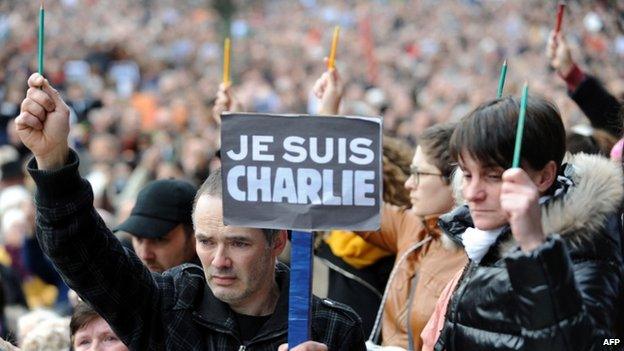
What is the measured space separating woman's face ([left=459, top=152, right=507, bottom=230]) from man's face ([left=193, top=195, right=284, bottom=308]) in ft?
2.32

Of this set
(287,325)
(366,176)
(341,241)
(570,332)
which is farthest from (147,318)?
(341,241)

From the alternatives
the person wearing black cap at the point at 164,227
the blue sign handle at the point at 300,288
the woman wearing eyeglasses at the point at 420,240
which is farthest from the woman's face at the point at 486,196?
the person wearing black cap at the point at 164,227

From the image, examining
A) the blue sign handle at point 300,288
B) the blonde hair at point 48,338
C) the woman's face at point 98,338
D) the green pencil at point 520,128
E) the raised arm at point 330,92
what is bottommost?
the blonde hair at point 48,338

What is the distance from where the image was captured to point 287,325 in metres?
3.55

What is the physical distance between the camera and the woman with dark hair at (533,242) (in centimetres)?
285

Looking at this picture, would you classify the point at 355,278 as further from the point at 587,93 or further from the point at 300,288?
the point at 300,288

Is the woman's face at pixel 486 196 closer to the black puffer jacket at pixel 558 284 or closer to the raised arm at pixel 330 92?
the black puffer jacket at pixel 558 284

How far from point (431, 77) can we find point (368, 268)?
16.4 m

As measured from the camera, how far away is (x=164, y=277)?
371 cm

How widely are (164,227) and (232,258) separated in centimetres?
158

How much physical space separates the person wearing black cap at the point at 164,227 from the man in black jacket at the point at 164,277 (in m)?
1.39

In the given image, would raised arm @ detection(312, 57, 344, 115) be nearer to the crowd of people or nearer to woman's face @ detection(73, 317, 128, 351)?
the crowd of people

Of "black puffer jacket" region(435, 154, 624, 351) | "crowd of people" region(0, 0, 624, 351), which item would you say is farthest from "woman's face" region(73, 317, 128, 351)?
"black puffer jacket" region(435, 154, 624, 351)

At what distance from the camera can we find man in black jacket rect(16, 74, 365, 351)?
132 inches
